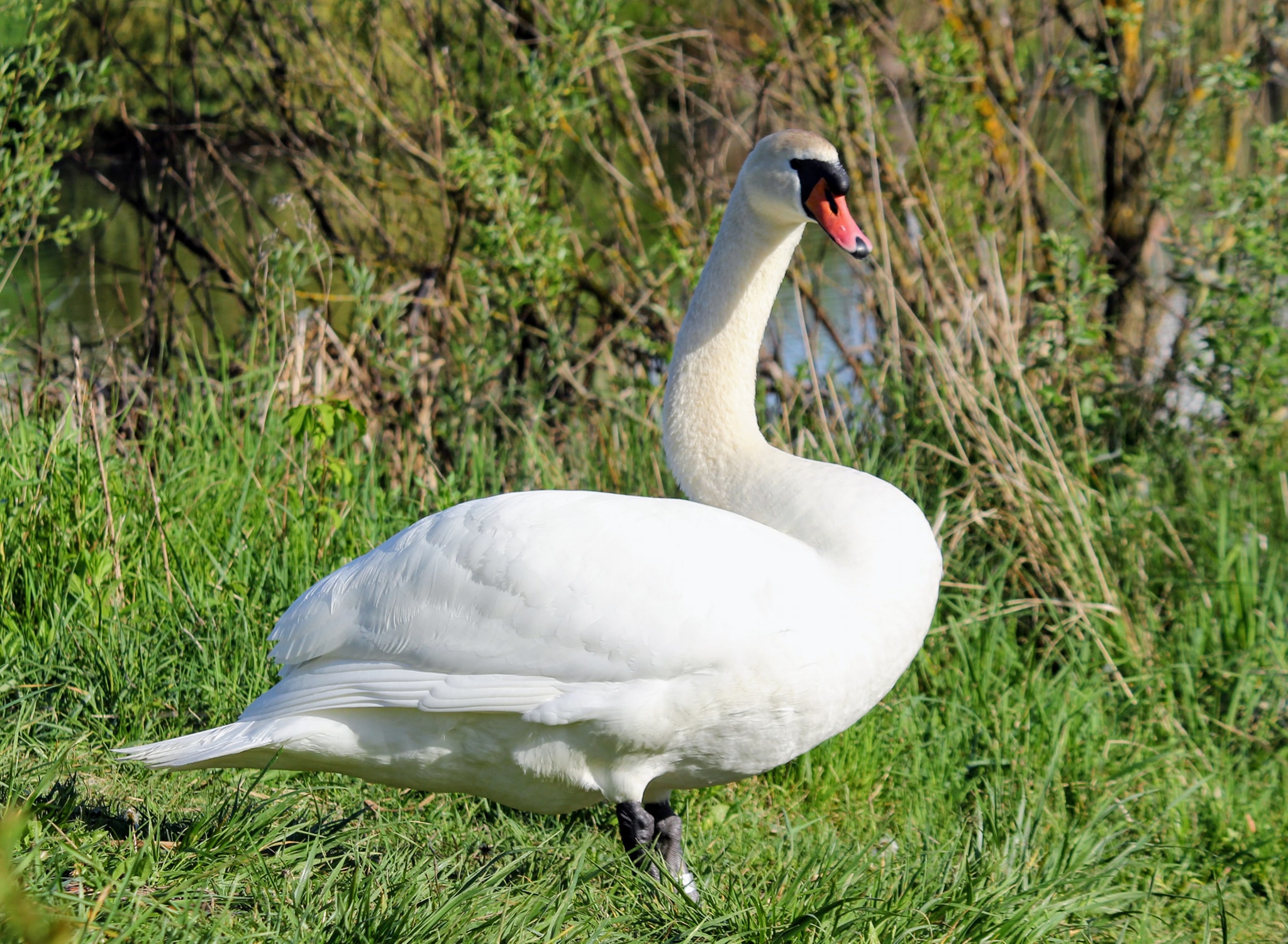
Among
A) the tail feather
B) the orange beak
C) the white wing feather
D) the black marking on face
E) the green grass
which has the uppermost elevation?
the black marking on face

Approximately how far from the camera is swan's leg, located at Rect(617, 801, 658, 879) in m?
2.61

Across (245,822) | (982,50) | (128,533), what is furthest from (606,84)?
(245,822)

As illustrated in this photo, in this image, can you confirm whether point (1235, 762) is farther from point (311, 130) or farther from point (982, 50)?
point (311, 130)

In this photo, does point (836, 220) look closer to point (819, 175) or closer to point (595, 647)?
point (819, 175)

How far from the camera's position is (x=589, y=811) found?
3.48 metres

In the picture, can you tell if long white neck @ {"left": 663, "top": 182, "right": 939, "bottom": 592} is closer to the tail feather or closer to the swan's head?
the swan's head

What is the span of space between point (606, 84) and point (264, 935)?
487 centimetres

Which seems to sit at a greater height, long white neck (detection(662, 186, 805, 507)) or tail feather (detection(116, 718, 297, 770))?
long white neck (detection(662, 186, 805, 507))

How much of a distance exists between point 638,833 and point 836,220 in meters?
1.46

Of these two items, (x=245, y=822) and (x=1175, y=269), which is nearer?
(x=245, y=822)

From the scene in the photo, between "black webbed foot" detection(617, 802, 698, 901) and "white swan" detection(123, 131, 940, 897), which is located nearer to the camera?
"white swan" detection(123, 131, 940, 897)

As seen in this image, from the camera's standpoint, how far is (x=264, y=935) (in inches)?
82.2

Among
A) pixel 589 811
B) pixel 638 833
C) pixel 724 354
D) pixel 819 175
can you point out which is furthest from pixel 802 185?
pixel 589 811

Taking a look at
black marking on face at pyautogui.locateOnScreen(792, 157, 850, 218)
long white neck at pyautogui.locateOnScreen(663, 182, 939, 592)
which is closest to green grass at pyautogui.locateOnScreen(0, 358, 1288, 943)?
long white neck at pyautogui.locateOnScreen(663, 182, 939, 592)
